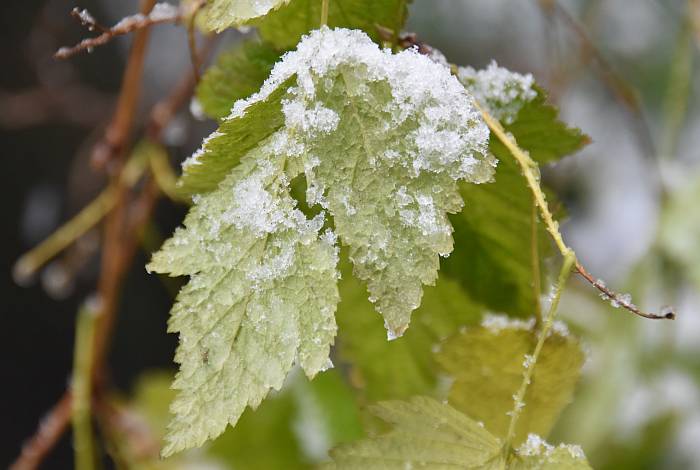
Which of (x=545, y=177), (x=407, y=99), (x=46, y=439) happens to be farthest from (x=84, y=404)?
(x=545, y=177)

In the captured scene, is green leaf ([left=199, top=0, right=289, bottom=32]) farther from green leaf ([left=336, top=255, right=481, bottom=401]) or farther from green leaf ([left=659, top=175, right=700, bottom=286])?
green leaf ([left=659, top=175, right=700, bottom=286])

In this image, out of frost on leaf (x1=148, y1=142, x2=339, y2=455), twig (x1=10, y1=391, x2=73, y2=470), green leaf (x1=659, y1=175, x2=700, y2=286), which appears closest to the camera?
frost on leaf (x1=148, y1=142, x2=339, y2=455)

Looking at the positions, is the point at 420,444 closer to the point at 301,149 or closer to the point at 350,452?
the point at 350,452

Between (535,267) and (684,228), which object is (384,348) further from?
(684,228)

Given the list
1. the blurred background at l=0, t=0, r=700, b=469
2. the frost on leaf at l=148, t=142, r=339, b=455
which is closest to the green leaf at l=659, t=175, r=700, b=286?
the blurred background at l=0, t=0, r=700, b=469

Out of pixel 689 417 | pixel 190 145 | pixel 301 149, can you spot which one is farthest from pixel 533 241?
pixel 190 145

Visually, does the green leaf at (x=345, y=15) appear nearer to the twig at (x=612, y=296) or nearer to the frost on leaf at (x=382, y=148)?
the frost on leaf at (x=382, y=148)
